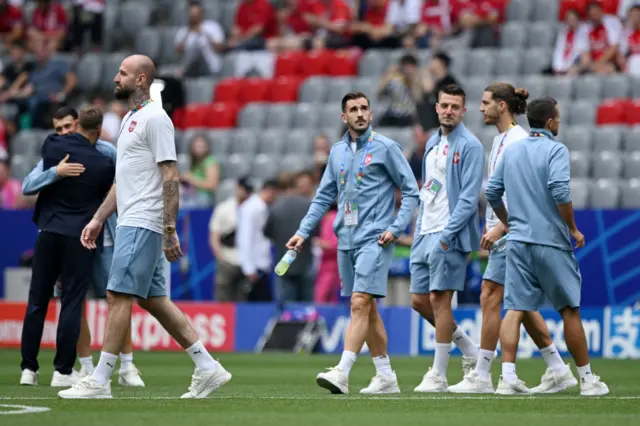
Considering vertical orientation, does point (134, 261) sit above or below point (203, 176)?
below

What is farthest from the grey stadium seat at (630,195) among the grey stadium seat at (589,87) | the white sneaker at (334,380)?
the white sneaker at (334,380)

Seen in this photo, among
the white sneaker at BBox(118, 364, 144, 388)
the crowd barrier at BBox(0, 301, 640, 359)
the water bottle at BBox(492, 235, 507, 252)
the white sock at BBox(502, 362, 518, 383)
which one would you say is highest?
the water bottle at BBox(492, 235, 507, 252)

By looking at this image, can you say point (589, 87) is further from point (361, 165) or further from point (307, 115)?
point (361, 165)

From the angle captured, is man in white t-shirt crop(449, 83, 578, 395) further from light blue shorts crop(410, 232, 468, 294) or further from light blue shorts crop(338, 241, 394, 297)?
light blue shorts crop(338, 241, 394, 297)

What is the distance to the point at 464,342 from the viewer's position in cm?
1155

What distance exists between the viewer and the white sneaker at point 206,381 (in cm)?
989

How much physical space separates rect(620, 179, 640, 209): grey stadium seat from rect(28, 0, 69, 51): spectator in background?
12.2m

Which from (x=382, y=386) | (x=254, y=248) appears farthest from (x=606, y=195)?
(x=382, y=386)

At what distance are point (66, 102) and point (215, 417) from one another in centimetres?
1645

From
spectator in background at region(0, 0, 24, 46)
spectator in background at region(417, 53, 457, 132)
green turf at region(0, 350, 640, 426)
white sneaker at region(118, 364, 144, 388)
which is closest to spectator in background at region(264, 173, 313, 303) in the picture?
spectator in background at region(417, 53, 457, 132)

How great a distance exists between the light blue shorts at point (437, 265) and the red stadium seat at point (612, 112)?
378 inches

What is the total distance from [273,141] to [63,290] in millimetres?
10769

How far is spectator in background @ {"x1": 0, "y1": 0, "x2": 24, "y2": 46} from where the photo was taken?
26375 mm

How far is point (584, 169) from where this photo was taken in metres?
19.2
